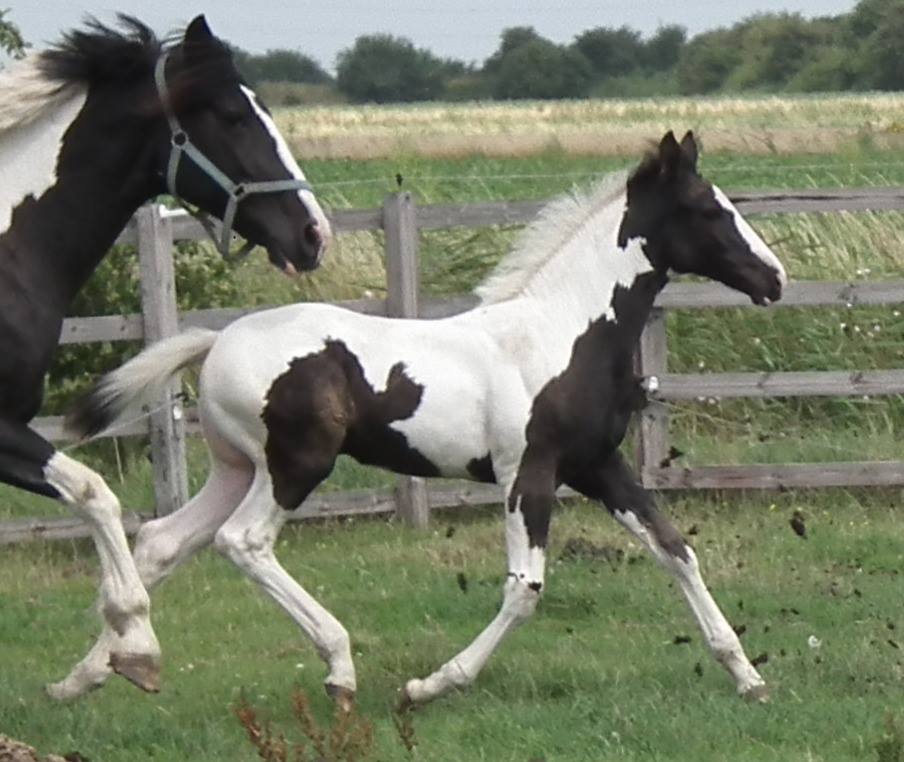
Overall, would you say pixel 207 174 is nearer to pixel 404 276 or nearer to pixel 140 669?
pixel 140 669

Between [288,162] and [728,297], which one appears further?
[728,297]

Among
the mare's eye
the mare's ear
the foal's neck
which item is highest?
the mare's ear

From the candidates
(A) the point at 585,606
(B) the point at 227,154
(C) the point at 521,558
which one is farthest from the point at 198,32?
(A) the point at 585,606

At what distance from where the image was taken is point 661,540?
7.34 meters

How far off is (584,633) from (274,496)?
1.73m

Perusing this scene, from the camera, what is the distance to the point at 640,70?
100 metres

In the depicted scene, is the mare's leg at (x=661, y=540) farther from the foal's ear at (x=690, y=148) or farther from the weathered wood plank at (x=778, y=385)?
the weathered wood plank at (x=778, y=385)

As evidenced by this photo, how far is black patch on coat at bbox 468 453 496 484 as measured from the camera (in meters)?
7.34

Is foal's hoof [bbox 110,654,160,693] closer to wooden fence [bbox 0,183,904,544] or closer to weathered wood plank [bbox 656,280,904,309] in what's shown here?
wooden fence [bbox 0,183,904,544]

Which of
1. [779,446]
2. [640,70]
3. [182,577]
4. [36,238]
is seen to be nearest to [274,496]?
[36,238]

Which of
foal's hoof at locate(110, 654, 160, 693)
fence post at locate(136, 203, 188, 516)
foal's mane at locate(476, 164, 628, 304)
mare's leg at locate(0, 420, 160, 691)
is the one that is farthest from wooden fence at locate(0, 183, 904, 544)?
foal's hoof at locate(110, 654, 160, 693)

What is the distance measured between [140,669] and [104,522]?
481 mm

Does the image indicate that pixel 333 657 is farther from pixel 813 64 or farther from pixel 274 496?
pixel 813 64

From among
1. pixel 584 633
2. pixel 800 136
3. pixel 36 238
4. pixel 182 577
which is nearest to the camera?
pixel 36 238
